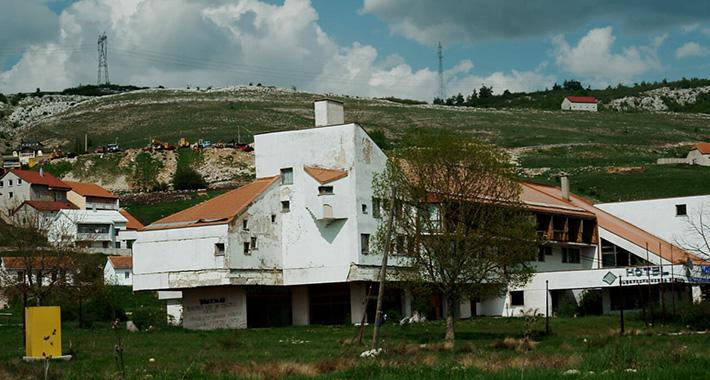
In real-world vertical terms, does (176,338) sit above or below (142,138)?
below

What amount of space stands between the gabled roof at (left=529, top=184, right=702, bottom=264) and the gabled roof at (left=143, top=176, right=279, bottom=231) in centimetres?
2393

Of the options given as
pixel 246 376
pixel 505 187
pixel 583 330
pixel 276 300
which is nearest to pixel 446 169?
pixel 505 187

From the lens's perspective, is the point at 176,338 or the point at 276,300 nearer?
the point at 176,338

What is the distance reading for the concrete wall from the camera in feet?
211

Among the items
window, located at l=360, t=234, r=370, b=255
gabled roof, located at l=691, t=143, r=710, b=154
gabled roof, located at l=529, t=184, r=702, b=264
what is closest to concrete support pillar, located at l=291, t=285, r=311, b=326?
window, located at l=360, t=234, r=370, b=255

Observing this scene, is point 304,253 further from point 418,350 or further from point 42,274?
point 418,350

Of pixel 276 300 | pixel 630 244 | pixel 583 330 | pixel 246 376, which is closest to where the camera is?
pixel 246 376

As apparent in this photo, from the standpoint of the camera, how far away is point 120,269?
3836 inches

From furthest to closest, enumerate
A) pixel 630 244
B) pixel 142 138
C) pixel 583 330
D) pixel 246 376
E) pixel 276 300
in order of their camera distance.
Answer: pixel 142 138 → pixel 630 244 → pixel 276 300 → pixel 583 330 → pixel 246 376

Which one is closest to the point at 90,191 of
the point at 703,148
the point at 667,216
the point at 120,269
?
the point at 120,269

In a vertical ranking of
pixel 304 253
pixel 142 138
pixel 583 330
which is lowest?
pixel 583 330

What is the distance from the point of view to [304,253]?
65500 mm

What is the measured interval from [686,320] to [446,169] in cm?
1452

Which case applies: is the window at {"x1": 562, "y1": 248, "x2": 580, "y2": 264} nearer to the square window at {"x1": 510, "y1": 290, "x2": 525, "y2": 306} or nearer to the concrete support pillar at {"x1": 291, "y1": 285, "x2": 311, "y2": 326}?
the square window at {"x1": 510, "y1": 290, "x2": 525, "y2": 306}
